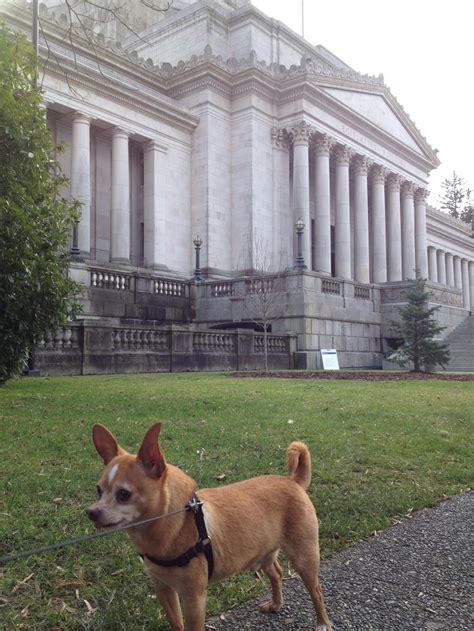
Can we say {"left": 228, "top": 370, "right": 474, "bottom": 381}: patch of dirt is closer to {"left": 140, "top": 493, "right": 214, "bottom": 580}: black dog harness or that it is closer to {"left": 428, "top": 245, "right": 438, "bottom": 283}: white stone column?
{"left": 140, "top": 493, "right": 214, "bottom": 580}: black dog harness

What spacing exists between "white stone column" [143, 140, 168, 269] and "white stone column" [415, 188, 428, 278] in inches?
1017

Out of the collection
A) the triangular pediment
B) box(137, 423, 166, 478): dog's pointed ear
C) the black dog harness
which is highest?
the triangular pediment

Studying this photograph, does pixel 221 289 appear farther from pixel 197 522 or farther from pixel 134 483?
pixel 134 483

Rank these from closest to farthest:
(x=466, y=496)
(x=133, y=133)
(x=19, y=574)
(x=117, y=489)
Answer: (x=117, y=489) < (x=19, y=574) < (x=466, y=496) < (x=133, y=133)

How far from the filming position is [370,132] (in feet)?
149

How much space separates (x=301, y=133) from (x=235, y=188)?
19.4ft

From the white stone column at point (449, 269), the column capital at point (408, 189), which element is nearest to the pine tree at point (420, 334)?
the column capital at point (408, 189)

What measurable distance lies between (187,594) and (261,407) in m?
7.66

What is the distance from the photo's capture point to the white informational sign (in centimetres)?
2645

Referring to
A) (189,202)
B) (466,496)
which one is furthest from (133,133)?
(466,496)

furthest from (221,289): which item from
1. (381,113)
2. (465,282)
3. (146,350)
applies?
(465,282)

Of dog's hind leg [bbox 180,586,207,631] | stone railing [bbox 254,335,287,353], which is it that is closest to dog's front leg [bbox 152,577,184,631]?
dog's hind leg [bbox 180,586,207,631]

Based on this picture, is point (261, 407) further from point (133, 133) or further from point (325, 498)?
point (133, 133)

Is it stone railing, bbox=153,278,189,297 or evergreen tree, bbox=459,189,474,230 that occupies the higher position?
evergreen tree, bbox=459,189,474,230
